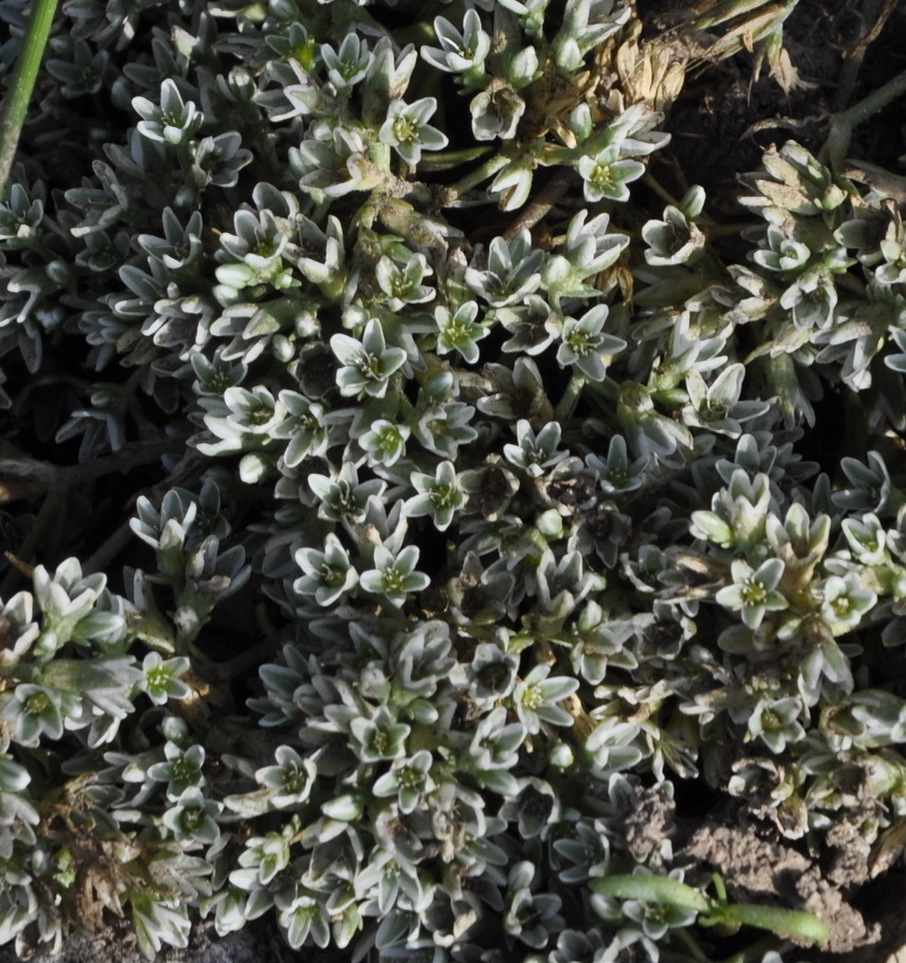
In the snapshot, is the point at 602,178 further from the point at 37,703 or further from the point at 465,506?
the point at 37,703

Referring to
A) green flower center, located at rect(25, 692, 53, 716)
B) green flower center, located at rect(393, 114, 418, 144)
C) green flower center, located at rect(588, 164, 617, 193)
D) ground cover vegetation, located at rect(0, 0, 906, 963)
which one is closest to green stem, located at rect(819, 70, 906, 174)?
ground cover vegetation, located at rect(0, 0, 906, 963)

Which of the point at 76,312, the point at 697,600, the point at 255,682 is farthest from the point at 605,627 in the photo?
the point at 76,312

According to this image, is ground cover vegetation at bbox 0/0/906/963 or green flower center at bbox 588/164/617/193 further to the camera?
green flower center at bbox 588/164/617/193

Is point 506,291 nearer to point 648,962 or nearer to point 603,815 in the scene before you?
point 603,815

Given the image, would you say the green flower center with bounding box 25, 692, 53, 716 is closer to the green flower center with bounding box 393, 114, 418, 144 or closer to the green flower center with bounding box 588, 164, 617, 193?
the green flower center with bounding box 393, 114, 418, 144

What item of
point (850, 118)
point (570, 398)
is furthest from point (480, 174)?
point (850, 118)

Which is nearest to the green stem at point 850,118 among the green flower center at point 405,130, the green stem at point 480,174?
the green stem at point 480,174
